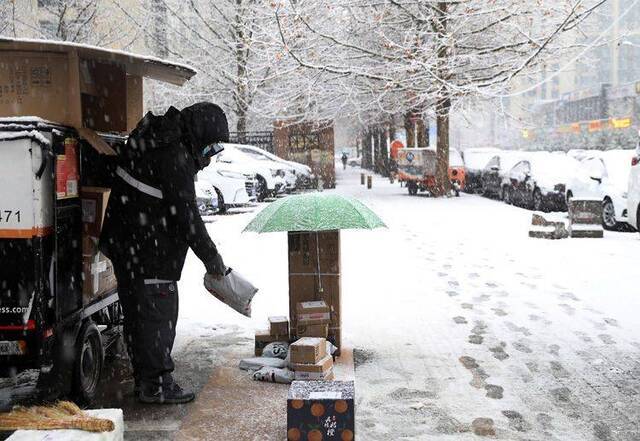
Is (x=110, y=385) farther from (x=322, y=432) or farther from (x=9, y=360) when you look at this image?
(x=322, y=432)

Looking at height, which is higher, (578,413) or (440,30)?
(440,30)

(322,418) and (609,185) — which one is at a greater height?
(609,185)

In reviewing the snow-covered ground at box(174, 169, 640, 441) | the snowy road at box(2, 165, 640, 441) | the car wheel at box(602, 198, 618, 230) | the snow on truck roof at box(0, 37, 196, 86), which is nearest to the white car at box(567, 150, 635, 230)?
the car wheel at box(602, 198, 618, 230)

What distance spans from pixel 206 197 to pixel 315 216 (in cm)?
1234

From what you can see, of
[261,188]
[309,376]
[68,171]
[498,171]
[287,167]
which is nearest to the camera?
[68,171]

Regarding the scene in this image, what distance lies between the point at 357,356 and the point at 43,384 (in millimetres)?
2747

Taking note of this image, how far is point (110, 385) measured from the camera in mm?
5582

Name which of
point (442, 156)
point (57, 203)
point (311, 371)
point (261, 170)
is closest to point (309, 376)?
point (311, 371)

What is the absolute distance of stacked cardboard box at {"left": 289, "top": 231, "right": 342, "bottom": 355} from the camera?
6266 millimetres

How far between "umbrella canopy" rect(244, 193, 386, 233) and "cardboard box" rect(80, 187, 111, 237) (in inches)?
46.4

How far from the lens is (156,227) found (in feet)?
16.4

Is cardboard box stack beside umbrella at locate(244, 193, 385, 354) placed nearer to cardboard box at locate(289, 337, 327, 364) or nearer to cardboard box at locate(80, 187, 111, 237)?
cardboard box at locate(289, 337, 327, 364)

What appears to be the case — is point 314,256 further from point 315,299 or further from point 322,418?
point 322,418

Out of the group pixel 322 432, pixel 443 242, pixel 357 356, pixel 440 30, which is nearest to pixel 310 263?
pixel 357 356
